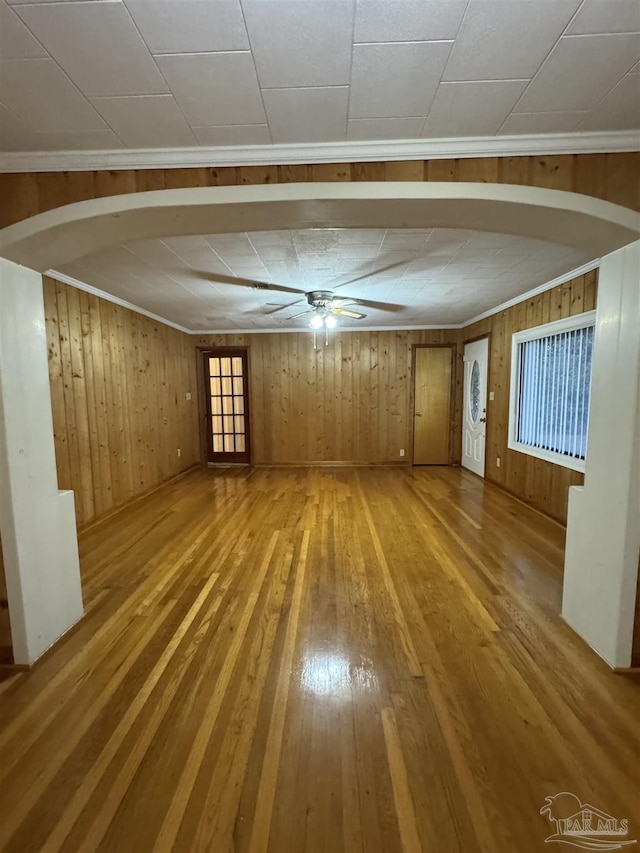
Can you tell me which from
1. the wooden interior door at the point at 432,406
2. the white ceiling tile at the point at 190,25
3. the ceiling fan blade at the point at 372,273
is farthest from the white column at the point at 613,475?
the wooden interior door at the point at 432,406

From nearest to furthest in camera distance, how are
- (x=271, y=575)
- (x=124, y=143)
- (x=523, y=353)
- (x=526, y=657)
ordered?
1. (x=124, y=143)
2. (x=526, y=657)
3. (x=271, y=575)
4. (x=523, y=353)

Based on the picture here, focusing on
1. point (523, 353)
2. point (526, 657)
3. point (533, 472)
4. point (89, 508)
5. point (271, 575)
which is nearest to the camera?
point (526, 657)

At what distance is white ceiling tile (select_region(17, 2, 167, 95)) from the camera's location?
105 cm

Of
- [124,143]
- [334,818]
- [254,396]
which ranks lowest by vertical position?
[334,818]

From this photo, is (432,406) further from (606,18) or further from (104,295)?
(606,18)

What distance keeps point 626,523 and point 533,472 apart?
2.47 metres

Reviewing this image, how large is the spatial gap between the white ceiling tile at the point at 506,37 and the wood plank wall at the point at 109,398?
3371 mm

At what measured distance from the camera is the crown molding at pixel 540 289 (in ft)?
10.1

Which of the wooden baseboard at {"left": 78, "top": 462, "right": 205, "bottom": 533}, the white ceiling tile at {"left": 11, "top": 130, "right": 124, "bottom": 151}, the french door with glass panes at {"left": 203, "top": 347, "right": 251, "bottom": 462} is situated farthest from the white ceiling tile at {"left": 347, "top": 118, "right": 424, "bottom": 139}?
the french door with glass panes at {"left": 203, "top": 347, "right": 251, "bottom": 462}

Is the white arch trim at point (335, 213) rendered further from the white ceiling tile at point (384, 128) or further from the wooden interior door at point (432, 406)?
the wooden interior door at point (432, 406)

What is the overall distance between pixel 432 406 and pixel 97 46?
18.6ft

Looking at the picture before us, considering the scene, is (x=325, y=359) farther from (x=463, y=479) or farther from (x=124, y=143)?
(x=124, y=143)

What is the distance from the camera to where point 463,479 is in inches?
208

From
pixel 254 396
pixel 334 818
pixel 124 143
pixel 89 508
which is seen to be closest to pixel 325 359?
pixel 254 396
